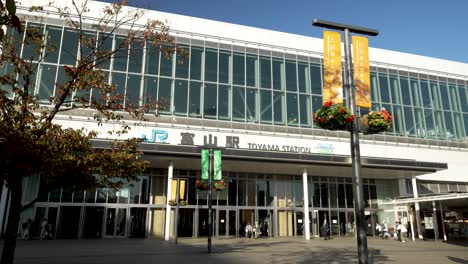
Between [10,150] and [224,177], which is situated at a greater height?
[224,177]

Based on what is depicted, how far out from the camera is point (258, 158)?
2648 cm

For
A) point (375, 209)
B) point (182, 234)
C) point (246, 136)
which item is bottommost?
point (182, 234)

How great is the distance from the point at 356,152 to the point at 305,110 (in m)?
24.9

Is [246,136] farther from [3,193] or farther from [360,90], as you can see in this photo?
[360,90]

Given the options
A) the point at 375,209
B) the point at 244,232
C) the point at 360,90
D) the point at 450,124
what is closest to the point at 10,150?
the point at 360,90

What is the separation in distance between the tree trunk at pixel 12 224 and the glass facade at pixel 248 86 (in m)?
17.9

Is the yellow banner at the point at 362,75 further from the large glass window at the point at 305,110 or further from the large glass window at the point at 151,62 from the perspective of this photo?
the large glass window at the point at 151,62

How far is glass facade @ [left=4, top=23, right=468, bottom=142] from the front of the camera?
2911cm

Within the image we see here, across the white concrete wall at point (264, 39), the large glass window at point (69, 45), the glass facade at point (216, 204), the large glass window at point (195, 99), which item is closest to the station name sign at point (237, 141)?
the large glass window at point (195, 99)

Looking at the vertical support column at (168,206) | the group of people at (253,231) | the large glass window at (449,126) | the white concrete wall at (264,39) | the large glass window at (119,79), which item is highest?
the white concrete wall at (264,39)

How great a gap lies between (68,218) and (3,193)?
4.49m

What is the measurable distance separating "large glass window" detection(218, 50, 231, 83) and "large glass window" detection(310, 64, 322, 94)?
26.3 ft

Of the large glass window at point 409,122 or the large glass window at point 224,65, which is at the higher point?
the large glass window at point 224,65

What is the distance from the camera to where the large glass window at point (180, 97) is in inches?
1159
